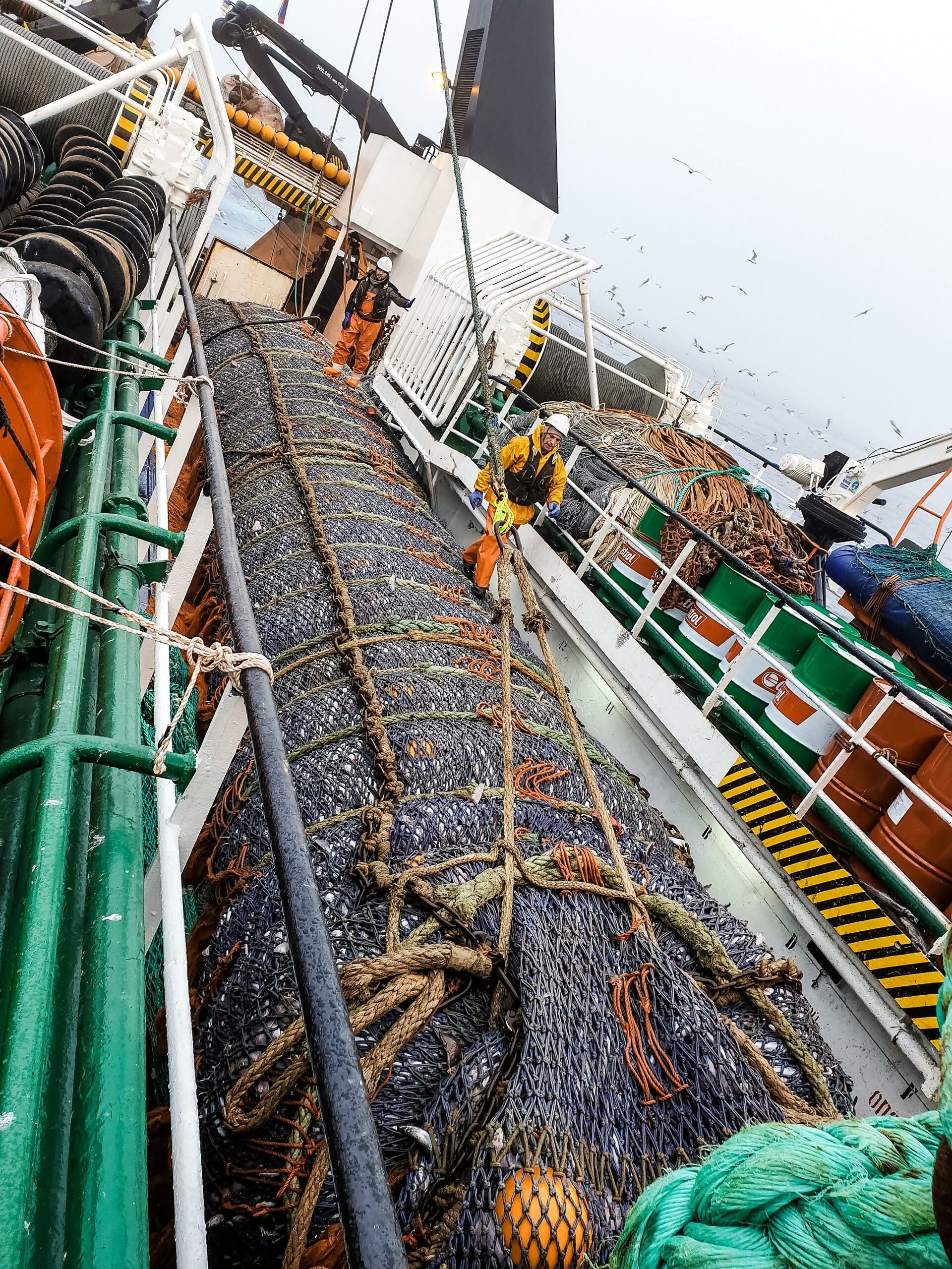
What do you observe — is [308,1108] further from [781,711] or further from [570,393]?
[570,393]

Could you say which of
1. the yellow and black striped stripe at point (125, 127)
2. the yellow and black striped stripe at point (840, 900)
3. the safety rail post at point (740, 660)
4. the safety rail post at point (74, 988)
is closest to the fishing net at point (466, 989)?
the safety rail post at point (74, 988)

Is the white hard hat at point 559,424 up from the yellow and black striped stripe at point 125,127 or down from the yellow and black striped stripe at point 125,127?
down

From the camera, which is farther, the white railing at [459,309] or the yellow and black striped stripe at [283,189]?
the yellow and black striped stripe at [283,189]

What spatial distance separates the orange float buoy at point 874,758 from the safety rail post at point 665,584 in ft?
4.79

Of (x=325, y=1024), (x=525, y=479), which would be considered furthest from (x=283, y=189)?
(x=325, y=1024)

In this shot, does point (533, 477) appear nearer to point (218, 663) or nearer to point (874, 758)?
point (874, 758)

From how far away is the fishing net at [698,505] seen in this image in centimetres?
661

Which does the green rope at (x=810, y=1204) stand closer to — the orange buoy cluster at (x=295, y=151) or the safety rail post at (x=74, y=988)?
the safety rail post at (x=74, y=988)

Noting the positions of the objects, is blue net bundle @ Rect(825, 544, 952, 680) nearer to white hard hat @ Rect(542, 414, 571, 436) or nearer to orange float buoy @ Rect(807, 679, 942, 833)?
orange float buoy @ Rect(807, 679, 942, 833)

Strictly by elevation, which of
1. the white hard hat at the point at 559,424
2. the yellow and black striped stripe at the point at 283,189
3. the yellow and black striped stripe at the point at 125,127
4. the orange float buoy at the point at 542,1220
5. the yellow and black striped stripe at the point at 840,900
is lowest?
the yellow and black striped stripe at the point at 840,900

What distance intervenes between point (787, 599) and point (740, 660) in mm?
490

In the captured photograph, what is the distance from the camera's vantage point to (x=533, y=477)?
6.80m

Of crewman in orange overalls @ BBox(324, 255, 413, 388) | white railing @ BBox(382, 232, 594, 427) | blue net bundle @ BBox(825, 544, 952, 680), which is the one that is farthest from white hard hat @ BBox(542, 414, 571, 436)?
crewman in orange overalls @ BBox(324, 255, 413, 388)

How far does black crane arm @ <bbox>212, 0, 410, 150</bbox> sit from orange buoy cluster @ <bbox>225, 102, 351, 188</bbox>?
2636 millimetres
